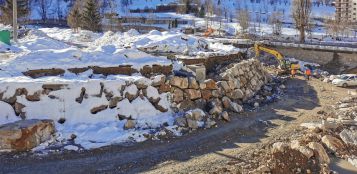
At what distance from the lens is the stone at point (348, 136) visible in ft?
45.6

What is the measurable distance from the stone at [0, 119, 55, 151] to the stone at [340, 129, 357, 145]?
332 inches

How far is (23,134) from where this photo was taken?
1234 centimetres

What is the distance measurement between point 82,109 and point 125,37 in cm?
2018

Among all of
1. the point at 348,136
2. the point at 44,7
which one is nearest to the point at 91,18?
the point at 348,136

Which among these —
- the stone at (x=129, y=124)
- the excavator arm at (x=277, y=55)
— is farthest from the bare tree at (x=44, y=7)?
the stone at (x=129, y=124)

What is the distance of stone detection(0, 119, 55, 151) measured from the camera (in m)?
12.2

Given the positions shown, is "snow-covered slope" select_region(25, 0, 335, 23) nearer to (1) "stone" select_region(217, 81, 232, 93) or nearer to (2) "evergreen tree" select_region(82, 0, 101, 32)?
(2) "evergreen tree" select_region(82, 0, 101, 32)

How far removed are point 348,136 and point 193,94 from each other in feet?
17.0

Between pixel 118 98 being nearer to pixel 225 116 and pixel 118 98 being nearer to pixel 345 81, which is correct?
pixel 225 116

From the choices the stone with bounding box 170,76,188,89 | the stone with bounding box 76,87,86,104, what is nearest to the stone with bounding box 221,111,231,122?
the stone with bounding box 170,76,188,89

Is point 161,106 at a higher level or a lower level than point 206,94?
lower

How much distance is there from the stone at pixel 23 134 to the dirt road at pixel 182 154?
0.35 meters

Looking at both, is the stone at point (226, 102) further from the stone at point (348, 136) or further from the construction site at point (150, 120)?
the stone at point (348, 136)

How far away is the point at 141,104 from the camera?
49.5 feet
